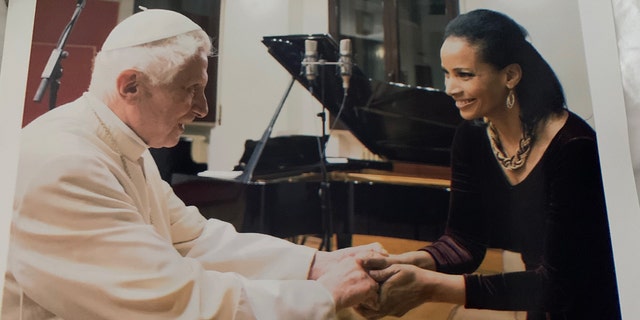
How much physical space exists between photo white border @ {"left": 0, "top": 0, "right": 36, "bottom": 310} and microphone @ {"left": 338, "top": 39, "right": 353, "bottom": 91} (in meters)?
0.78

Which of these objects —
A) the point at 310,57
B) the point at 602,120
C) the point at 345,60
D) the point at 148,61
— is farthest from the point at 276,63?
the point at 602,120

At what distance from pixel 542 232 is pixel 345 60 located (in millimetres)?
660

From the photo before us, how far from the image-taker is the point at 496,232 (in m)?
1.23

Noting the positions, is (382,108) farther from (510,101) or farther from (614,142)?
(614,142)

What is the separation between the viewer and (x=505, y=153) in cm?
127

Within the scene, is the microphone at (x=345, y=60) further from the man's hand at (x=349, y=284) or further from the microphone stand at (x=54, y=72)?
the microphone stand at (x=54, y=72)

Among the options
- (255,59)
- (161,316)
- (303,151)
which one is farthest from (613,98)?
(161,316)

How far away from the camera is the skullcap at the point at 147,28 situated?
46.7 inches

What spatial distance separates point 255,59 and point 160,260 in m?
0.56

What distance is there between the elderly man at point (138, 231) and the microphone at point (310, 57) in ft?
0.81

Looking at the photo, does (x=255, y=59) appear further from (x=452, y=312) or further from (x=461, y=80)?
(x=452, y=312)

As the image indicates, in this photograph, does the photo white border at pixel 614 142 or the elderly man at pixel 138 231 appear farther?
the photo white border at pixel 614 142

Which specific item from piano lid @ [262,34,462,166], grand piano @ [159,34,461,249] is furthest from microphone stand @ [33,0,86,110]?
piano lid @ [262,34,462,166]

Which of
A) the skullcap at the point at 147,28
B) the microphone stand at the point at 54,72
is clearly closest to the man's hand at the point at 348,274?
the skullcap at the point at 147,28
